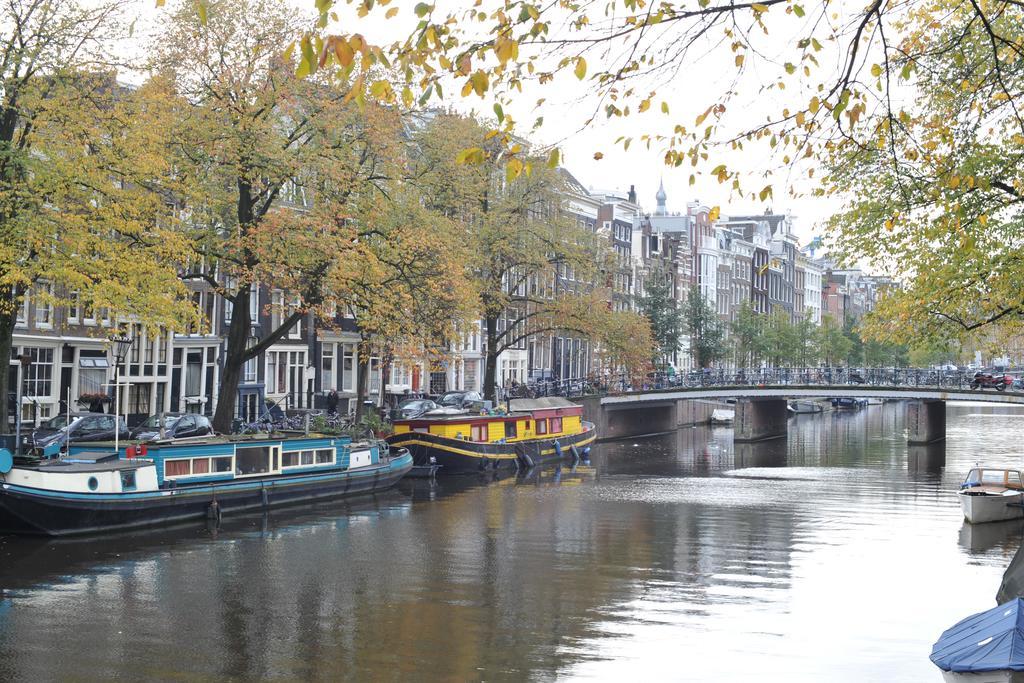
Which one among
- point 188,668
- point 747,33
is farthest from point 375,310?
point 747,33

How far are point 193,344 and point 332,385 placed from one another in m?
10.5

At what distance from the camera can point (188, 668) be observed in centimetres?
1827

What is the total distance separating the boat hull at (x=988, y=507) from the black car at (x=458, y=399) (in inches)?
1093

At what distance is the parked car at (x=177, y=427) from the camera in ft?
134

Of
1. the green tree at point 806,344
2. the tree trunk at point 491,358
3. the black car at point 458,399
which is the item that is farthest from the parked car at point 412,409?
the green tree at point 806,344

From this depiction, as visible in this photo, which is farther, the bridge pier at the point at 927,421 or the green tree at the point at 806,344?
the green tree at the point at 806,344

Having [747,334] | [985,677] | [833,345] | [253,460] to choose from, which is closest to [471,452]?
[253,460]

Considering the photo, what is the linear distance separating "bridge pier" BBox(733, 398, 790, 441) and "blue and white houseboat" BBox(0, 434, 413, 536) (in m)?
35.8

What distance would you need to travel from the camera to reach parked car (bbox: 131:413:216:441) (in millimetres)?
40812

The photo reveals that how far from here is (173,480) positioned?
3275cm

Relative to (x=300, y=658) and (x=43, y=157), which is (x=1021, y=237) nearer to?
(x=300, y=658)

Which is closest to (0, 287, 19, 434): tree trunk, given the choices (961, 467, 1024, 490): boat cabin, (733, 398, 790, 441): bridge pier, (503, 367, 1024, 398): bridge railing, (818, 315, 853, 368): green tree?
(961, 467, 1024, 490): boat cabin

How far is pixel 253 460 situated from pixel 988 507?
20.5 m

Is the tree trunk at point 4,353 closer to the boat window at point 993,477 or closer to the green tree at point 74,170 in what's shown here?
the green tree at point 74,170
